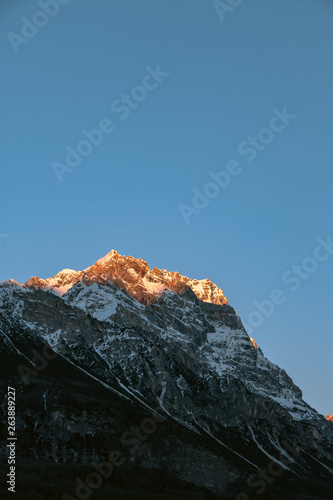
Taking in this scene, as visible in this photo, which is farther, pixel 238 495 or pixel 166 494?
pixel 238 495

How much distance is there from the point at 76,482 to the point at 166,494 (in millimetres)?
26180

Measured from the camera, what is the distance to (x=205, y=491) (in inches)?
7466

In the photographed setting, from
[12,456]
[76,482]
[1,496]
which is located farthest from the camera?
[12,456]

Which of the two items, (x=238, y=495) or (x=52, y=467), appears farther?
(x=238, y=495)

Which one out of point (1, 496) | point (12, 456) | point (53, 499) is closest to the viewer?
point (1, 496)

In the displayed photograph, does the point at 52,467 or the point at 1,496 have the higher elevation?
the point at 52,467

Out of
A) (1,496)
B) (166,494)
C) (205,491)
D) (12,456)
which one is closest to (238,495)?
(205,491)

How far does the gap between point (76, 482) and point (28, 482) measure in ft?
59.7

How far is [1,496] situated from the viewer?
12862cm

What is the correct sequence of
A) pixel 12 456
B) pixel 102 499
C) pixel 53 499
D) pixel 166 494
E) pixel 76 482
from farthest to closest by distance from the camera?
pixel 12 456 → pixel 166 494 → pixel 76 482 → pixel 102 499 → pixel 53 499

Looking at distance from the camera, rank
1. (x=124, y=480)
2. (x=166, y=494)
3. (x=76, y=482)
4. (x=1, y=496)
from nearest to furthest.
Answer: (x=1, y=496)
(x=76, y=482)
(x=166, y=494)
(x=124, y=480)

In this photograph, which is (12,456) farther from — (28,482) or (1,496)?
(1,496)

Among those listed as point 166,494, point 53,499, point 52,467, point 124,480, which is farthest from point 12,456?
point 53,499

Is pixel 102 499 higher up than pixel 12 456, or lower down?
lower down
